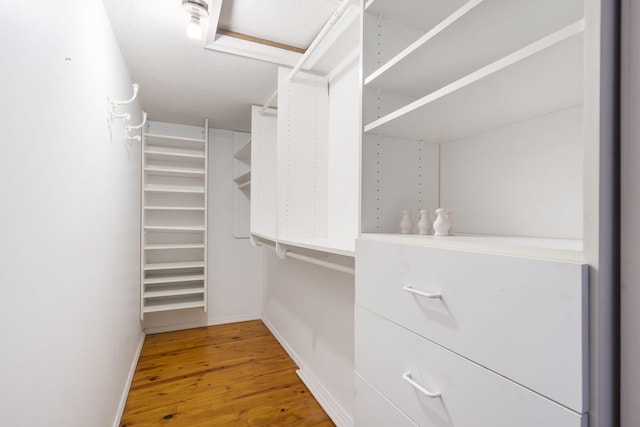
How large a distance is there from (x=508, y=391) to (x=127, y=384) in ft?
8.29

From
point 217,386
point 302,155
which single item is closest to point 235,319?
point 217,386

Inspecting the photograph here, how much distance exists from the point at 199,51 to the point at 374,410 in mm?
2045

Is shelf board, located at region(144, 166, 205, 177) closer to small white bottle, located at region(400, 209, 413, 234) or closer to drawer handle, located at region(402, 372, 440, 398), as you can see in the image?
small white bottle, located at region(400, 209, 413, 234)

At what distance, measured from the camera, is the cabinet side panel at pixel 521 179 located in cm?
75

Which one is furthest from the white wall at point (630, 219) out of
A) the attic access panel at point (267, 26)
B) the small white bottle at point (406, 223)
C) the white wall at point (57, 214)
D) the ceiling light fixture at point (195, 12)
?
the ceiling light fixture at point (195, 12)

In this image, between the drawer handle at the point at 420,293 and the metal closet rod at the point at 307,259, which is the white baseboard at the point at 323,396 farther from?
the drawer handle at the point at 420,293

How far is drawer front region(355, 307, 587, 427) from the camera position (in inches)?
20.1

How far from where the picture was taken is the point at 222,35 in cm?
171

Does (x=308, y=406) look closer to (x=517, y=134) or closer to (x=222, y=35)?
(x=517, y=134)

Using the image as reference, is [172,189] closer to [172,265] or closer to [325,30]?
[172,265]

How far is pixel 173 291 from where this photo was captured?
9.90ft

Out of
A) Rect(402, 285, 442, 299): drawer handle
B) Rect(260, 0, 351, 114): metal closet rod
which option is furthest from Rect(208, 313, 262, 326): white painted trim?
Rect(402, 285, 442, 299): drawer handle

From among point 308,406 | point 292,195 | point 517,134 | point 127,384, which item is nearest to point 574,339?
point 517,134

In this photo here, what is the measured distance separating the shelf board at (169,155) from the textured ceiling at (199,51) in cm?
41
